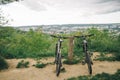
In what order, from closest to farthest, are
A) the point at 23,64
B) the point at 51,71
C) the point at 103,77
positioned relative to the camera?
the point at 103,77
the point at 51,71
the point at 23,64

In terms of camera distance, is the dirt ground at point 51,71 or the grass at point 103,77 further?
the dirt ground at point 51,71

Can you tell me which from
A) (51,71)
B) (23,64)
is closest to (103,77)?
(51,71)

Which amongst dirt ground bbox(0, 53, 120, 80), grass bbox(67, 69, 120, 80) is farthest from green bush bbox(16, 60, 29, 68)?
grass bbox(67, 69, 120, 80)

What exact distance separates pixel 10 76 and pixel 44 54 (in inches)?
183

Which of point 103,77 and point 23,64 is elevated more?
point 103,77

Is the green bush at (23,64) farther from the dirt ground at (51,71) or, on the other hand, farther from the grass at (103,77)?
the grass at (103,77)

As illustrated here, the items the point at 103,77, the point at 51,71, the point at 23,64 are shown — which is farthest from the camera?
the point at 23,64

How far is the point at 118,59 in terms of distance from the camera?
519 inches

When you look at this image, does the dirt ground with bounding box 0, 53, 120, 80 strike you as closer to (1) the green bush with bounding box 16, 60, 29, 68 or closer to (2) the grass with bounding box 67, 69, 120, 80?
(1) the green bush with bounding box 16, 60, 29, 68

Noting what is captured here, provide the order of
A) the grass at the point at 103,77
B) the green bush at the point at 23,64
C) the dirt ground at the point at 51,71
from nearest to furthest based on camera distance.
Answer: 1. the grass at the point at 103,77
2. the dirt ground at the point at 51,71
3. the green bush at the point at 23,64

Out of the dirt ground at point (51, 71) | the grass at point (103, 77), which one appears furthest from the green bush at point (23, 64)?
the grass at point (103, 77)

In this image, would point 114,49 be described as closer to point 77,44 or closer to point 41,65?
point 77,44

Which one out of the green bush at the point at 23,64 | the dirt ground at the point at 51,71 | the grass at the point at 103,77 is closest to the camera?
the grass at the point at 103,77

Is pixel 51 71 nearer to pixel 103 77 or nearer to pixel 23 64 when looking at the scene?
pixel 23 64
